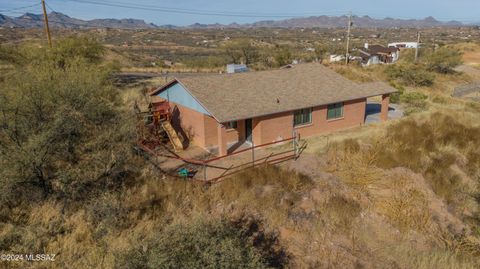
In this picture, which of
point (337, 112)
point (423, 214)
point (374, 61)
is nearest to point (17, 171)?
point (423, 214)

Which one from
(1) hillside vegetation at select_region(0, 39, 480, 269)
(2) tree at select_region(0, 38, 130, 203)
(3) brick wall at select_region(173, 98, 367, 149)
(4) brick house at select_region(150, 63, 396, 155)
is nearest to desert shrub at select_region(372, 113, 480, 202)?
(1) hillside vegetation at select_region(0, 39, 480, 269)

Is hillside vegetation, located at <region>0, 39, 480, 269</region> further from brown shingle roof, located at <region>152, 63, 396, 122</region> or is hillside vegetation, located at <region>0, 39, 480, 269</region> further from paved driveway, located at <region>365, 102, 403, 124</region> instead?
paved driveway, located at <region>365, 102, 403, 124</region>

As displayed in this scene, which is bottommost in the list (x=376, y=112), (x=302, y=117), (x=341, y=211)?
(x=341, y=211)

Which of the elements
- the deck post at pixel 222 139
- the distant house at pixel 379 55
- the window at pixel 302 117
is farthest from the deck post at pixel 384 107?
the distant house at pixel 379 55

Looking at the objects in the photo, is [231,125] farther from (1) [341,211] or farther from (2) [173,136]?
(1) [341,211]

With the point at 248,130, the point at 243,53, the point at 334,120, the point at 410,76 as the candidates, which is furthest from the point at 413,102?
the point at 243,53

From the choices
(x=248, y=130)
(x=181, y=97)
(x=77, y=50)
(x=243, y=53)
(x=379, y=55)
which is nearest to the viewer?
(x=248, y=130)

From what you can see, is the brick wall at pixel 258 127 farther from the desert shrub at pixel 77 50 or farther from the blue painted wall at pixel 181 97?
the desert shrub at pixel 77 50
